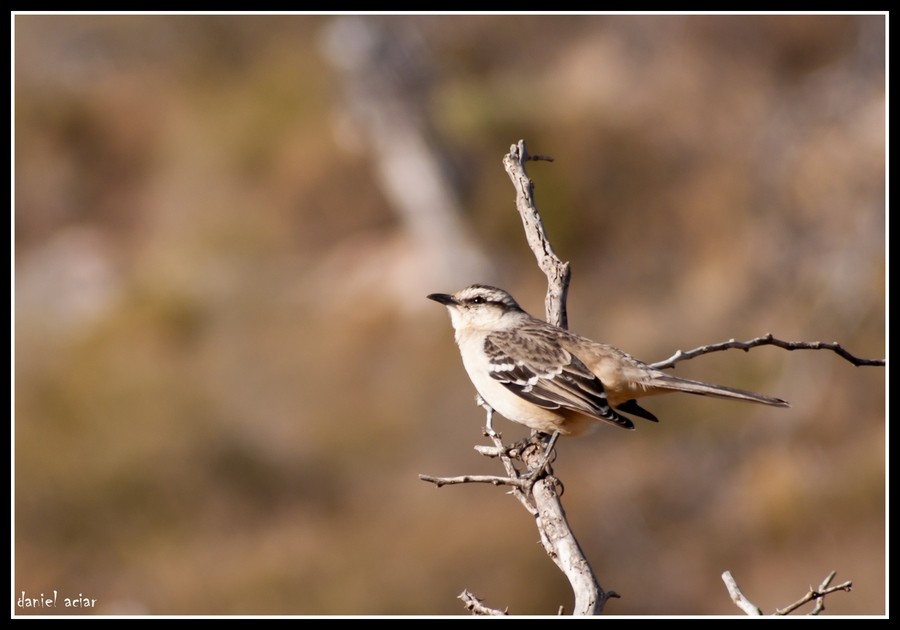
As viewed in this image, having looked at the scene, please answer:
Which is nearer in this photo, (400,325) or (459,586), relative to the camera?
(459,586)

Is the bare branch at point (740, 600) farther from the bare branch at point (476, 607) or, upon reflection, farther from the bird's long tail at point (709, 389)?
the bird's long tail at point (709, 389)

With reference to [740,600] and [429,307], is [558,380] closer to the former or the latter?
[740,600]

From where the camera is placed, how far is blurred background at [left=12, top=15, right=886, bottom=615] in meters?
17.2

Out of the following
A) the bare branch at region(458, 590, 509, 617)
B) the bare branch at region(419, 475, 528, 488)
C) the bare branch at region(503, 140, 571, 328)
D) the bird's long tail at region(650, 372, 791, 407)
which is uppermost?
the bare branch at region(503, 140, 571, 328)

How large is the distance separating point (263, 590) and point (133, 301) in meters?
9.37

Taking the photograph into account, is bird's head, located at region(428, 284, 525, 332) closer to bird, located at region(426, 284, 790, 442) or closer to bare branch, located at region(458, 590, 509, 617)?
bird, located at region(426, 284, 790, 442)

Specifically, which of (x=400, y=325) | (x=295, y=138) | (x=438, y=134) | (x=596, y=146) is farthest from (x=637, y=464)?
(x=295, y=138)

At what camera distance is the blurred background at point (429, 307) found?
56.5 ft

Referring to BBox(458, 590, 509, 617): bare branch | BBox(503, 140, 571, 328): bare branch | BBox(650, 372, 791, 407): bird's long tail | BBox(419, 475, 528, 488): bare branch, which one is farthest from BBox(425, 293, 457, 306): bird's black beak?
BBox(458, 590, 509, 617): bare branch

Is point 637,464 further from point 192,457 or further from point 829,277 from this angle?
point 192,457

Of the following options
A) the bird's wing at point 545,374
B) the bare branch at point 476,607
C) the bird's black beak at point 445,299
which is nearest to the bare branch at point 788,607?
the bare branch at point 476,607

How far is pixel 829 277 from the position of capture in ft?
61.3

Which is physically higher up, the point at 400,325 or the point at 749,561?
the point at 400,325

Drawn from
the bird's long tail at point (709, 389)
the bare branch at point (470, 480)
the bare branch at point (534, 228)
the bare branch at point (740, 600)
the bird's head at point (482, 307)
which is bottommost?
the bare branch at point (740, 600)
